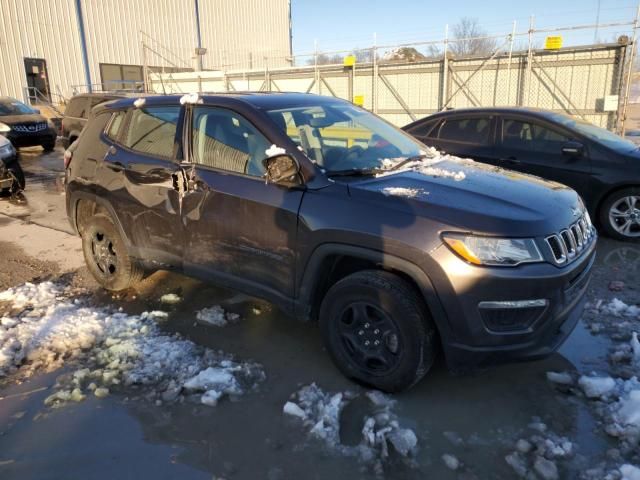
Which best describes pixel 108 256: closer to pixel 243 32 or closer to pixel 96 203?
pixel 96 203

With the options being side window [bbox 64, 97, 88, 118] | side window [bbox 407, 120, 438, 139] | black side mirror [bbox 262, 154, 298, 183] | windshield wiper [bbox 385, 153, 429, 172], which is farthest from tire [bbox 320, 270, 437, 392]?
side window [bbox 64, 97, 88, 118]

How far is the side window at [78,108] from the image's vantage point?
1249cm

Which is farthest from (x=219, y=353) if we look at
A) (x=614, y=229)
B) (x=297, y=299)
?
(x=614, y=229)

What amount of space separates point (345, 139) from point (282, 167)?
0.70 m

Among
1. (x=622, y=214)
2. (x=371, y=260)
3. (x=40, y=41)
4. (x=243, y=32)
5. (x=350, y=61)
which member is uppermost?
(x=243, y=32)

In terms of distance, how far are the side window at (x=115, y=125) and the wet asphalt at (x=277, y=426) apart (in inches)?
78.3

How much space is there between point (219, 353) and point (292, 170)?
1426 millimetres

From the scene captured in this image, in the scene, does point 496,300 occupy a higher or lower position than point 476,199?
lower

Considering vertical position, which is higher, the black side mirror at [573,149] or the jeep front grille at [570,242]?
the black side mirror at [573,149]

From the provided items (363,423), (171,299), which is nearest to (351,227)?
(363,423)

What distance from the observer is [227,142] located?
377 cm

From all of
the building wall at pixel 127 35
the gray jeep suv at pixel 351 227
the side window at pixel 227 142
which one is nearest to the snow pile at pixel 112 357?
the gray jeep suv at pixel 351 227

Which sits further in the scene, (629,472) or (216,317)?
(216,317)

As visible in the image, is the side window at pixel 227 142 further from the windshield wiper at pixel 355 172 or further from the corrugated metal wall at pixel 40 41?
the corrugated metal wall at pixel 40 41
